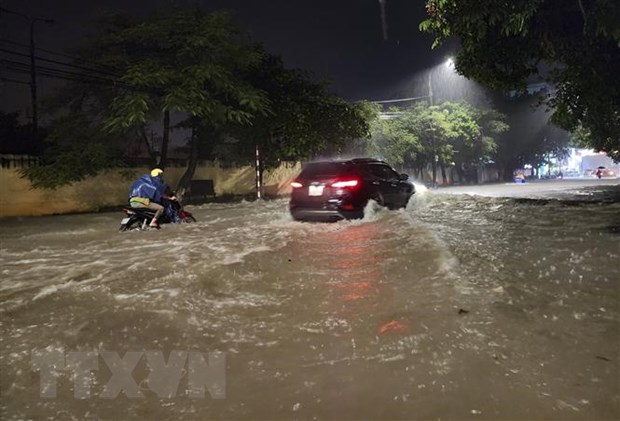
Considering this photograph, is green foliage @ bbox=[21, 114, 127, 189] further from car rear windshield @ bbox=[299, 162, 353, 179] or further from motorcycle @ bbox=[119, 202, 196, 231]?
car rear windshield @ bbox=[299, 162, 353, 179]

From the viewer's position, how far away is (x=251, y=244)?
845cm

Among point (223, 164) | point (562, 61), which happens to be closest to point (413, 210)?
point (562, 61)

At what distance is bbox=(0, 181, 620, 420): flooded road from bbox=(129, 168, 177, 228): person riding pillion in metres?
1.84

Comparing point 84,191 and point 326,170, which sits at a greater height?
point 326,170

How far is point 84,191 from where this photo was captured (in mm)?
18453

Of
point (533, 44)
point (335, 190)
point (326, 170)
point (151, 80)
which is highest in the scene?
point (151, 80)

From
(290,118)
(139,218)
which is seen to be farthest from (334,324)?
(290,118)

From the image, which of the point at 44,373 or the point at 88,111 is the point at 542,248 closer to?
the point at 44,373

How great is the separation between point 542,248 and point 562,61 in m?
4.62

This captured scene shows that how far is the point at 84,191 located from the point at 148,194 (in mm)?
9412

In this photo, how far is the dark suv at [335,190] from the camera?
33.0ft

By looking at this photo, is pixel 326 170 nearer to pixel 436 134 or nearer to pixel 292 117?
pixel 292 117

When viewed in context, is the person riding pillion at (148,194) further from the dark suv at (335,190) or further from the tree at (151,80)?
the tree at (151,80)

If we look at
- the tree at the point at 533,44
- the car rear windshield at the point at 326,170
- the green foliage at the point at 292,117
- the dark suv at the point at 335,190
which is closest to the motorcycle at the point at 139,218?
the dark suv at the point at 335,190
